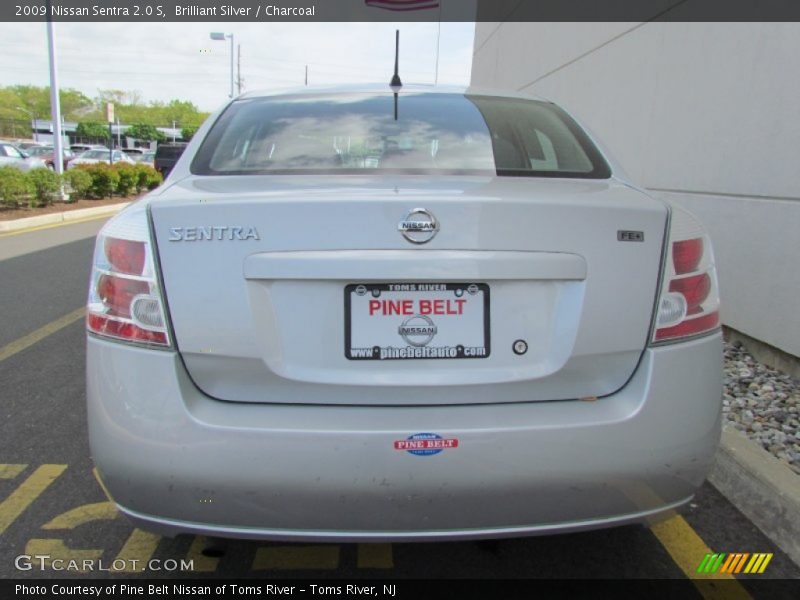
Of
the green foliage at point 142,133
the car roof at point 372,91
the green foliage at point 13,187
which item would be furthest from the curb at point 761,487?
the green foliage at point 142,133

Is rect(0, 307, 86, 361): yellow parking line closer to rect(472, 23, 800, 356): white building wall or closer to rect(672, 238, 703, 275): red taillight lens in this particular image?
rect(672, 238, 703, 275): red taillight lens

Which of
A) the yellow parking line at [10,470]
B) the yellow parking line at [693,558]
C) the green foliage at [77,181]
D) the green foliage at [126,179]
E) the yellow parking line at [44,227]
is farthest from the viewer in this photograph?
the green foliage at [126,179]

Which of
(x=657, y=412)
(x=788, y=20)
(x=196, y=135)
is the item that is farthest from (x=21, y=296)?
(x=788, y=20)

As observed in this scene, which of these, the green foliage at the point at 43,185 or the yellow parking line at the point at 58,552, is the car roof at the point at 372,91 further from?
the green foliage at the point at 43,185

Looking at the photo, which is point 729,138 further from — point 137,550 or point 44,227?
point 44,227

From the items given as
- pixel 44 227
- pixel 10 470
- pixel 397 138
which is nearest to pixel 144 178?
pixel 44 227

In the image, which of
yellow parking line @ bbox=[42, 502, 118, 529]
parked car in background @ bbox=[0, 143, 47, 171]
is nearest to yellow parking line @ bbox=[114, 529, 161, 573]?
yellow parking line @ bbox=[42, 502, 118, 529]

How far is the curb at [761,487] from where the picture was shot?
2.42m

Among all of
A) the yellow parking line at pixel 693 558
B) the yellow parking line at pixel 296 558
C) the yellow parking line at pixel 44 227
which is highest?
the yellow parking line at pixel 693 558

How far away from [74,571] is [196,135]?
1.67m

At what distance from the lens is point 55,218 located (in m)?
12.4

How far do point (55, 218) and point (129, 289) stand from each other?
1230 cm

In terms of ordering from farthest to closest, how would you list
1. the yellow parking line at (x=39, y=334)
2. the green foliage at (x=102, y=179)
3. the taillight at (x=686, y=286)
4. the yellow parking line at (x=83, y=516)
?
the green foliage at (x=102, y=179)
the yellow parking line at (x=39, y=334)
the yellow parking line at (x=83, y=516)
the taillight at (x=686, y=286)

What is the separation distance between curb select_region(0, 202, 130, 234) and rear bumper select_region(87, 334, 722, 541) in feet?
26.2
